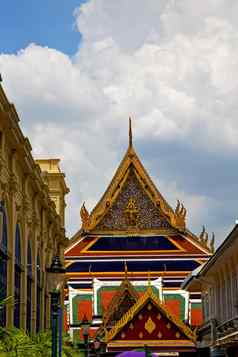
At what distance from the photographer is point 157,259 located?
191 ft

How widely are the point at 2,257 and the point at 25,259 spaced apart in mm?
5548

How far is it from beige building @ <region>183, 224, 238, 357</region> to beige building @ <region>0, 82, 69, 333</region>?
17.1 ft

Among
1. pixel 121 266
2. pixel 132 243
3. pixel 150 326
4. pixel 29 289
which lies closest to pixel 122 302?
pixel 150 326

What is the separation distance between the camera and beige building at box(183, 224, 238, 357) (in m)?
23.8

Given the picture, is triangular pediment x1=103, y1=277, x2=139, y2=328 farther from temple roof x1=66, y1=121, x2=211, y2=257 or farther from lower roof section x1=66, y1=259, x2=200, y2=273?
temple roof x1=66, y1=121, x2=211, y2=257

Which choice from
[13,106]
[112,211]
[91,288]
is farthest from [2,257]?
[112,211]

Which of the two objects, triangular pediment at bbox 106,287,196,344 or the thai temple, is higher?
the thai temple

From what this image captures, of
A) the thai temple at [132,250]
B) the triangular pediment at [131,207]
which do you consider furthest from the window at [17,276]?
the triangular pediment at [131,207]

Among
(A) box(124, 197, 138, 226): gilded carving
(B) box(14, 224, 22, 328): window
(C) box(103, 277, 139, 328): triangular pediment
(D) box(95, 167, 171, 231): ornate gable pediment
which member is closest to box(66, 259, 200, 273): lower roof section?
(D) box(95, 167, 171, 231): ornate gable pediment

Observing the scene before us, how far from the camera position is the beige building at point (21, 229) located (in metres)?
26.7

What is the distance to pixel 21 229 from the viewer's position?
31.4m

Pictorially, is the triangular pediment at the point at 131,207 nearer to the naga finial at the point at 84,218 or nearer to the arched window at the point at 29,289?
the naga finial at the point at 84,218

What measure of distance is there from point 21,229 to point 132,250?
1115 inches

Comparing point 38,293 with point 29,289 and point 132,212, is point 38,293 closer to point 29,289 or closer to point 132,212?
point 29,289
